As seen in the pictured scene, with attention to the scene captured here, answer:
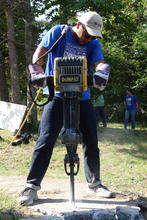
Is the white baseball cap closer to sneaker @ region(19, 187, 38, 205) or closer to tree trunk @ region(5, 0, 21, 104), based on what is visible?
sneaker @ region(19, 187, 38, 205)

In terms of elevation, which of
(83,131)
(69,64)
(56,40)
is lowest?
(83,131)

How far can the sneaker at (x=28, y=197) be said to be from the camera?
151 inches

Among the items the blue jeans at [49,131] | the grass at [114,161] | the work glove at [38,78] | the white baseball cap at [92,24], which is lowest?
the grass at [114,161]

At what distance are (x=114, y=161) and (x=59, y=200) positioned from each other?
3.65 metres

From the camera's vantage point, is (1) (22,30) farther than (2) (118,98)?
No

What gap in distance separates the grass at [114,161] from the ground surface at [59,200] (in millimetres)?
291

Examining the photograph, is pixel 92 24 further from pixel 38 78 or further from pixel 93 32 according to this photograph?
pixel 38 78

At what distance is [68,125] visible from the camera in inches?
140

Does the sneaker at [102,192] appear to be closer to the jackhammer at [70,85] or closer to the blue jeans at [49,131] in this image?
the blue jeans at [49,131]

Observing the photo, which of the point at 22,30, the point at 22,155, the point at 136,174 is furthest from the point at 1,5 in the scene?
the point at 136,174

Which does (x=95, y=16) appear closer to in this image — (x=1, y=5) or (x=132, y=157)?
(x=132, y=157)

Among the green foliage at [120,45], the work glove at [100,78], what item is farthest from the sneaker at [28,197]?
the green foliage at [120,45]

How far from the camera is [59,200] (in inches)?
158

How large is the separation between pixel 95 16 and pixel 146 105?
43.4 feet
